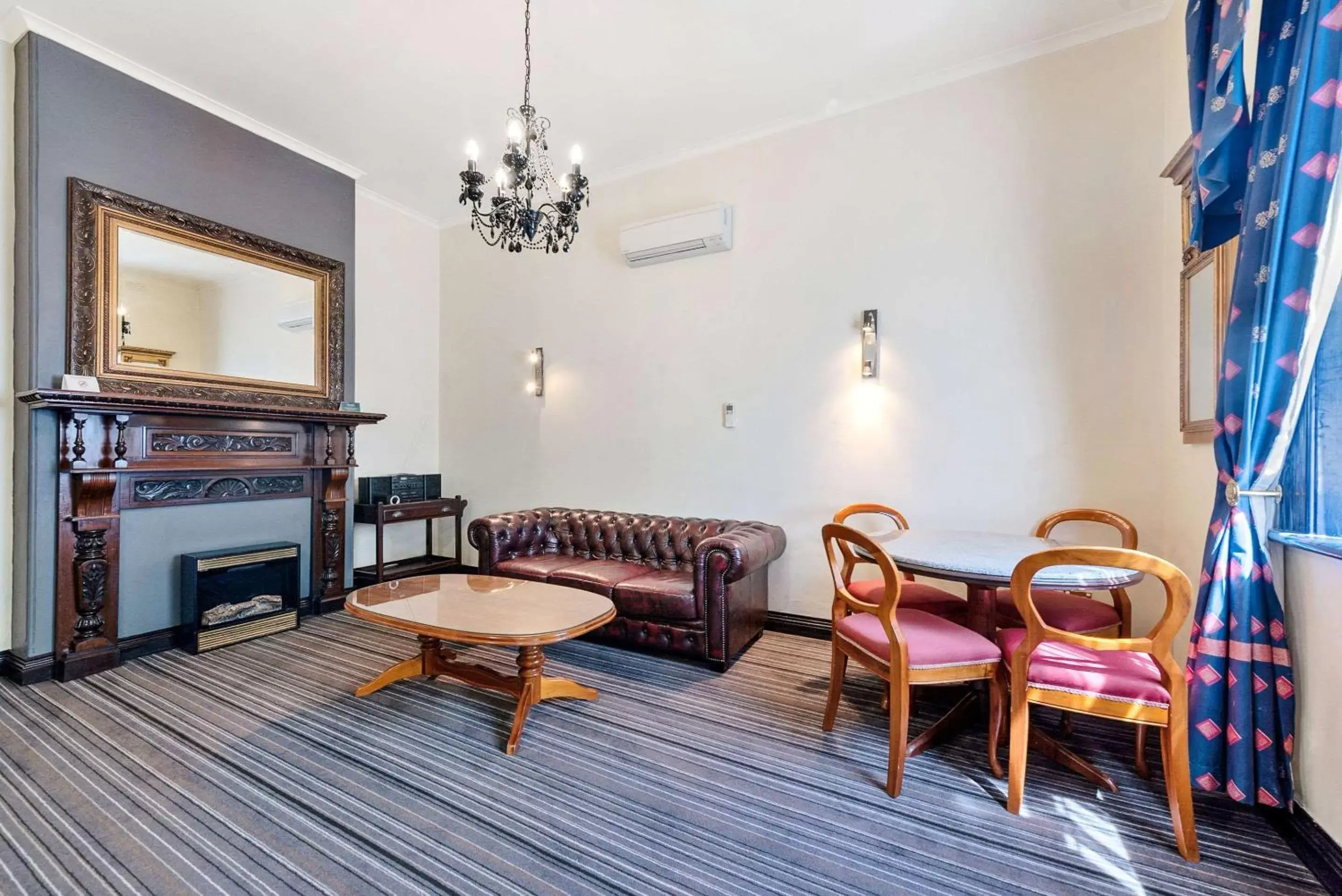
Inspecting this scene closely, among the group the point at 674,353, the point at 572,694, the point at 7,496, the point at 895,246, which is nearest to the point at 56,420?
the point at 7,496

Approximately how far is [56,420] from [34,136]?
1531 mm

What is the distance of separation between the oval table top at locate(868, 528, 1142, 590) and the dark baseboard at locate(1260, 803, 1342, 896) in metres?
0.81

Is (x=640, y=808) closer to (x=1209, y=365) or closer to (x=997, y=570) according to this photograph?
(x=997, y=570)

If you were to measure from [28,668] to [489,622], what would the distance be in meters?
2.67

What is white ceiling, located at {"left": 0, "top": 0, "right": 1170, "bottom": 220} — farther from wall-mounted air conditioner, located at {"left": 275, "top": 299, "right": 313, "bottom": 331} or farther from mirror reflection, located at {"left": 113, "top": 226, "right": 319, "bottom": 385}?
wall-mounted air conditioner, located at {"left": 275, "top": 299, "right": 313, "bottom": 331}

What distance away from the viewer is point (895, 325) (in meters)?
3.62

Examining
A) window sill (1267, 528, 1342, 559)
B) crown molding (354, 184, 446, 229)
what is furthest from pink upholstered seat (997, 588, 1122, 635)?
crown molding (354, 184, 446, 229)

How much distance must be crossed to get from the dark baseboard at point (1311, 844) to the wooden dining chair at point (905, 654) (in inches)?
31.9

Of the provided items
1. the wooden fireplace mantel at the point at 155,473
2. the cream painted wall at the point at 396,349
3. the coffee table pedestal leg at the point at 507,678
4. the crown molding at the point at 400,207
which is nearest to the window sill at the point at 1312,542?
the coffee table pedestal leg at the point at 507,678

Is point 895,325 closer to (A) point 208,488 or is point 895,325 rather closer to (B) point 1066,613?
(B) point 1066,613

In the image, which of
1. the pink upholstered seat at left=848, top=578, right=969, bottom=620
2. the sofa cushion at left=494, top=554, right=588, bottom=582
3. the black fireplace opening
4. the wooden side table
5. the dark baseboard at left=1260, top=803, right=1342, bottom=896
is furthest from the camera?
the wooden side table

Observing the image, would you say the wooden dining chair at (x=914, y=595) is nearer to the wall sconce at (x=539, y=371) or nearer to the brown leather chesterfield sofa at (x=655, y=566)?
the brown leather chesterfield sofa at (x=655, y=566)

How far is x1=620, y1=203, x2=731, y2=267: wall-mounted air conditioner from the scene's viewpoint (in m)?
4.07

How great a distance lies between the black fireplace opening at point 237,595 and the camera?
3.50m
